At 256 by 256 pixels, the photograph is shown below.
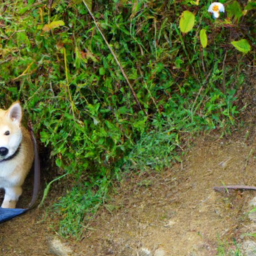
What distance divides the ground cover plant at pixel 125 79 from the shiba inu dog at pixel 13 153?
9.2 inches

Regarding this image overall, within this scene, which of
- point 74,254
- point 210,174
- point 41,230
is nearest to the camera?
point 210,174

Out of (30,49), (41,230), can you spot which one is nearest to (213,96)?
(30,49)

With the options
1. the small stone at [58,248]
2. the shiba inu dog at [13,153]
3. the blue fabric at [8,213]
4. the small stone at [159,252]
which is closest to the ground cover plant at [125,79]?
the small stone at [58,248]

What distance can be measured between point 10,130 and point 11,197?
0.79 metres

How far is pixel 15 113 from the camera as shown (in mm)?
3393

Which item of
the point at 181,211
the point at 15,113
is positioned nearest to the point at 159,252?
the point at 181,211

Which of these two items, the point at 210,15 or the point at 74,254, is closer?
the point at 210,15

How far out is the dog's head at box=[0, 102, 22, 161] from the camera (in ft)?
10.7

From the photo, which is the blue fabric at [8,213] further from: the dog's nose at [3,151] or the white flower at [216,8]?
the white flower at [216,8]

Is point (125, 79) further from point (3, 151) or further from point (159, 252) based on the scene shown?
point (159, 252)

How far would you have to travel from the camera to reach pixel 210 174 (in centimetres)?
298

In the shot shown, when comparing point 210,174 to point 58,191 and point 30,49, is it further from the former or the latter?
point 30,49

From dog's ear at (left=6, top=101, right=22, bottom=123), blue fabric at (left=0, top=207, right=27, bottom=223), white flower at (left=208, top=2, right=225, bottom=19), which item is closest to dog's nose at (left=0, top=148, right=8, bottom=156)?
dog's ear at (left=6, top=101, right=22, bottom=123)

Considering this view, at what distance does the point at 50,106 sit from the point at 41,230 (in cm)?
103
